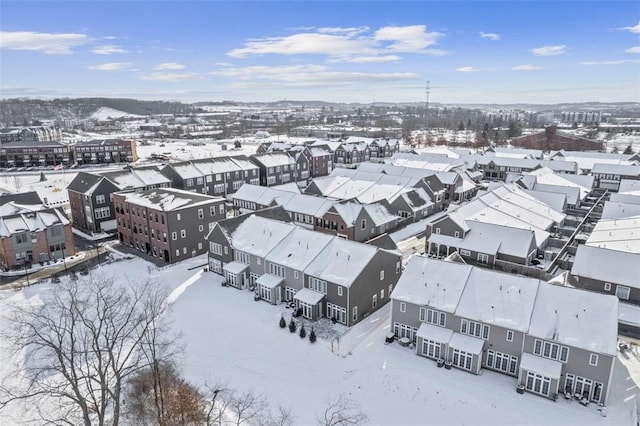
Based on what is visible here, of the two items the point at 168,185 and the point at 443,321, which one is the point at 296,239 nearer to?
the point at 443,321

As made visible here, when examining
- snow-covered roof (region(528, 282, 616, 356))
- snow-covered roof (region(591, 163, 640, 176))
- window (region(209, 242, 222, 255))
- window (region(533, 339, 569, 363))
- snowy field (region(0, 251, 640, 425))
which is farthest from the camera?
snow-covered roof (region(591, 163, 640, 176))

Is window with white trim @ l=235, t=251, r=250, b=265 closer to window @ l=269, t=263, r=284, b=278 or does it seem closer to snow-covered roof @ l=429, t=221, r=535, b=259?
window @ l=269, t=263, r=284, b=278

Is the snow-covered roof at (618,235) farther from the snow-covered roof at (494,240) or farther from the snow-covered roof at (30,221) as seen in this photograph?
the snow-covered roof at (30,221)

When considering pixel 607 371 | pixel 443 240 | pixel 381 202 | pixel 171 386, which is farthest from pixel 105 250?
pixel 607 371

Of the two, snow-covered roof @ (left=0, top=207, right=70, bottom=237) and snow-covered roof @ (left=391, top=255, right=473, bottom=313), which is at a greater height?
snow-covered roof @ (left=0, top=207, right=70, bottom=237)

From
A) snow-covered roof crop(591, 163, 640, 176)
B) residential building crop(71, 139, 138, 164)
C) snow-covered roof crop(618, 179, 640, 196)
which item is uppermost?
residential building crop(71, 139, 138, 164)

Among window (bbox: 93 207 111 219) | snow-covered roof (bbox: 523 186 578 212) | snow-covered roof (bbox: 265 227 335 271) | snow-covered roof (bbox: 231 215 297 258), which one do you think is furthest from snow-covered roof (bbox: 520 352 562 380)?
window (bbox: 93 207 111 219)

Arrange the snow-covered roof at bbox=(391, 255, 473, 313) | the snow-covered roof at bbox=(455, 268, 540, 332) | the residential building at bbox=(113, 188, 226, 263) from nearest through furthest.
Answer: the snow-covered roof at bbox=(455, 268, 540, 332)
the snow-covered roof at bbox=(391, 255, 473, 313)
the residential building at bbox=(113, 188, 226, 263)

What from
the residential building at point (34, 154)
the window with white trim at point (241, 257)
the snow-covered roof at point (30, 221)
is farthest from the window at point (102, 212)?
the residential building at point (34, 154)
